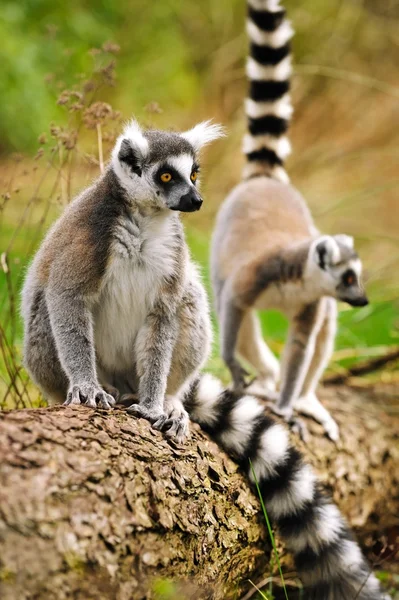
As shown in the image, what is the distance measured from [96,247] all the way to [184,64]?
441 inches

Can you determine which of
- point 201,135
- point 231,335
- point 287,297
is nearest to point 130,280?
point 201,135

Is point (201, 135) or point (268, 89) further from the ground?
point (268, 89)

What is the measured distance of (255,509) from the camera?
3.41 metres

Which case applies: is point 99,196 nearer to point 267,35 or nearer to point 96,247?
point 96,247

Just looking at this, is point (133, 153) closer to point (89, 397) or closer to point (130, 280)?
point (130, 280)

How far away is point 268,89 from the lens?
6301 mm

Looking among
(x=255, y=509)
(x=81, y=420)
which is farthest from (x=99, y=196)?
(x=255, y=509)

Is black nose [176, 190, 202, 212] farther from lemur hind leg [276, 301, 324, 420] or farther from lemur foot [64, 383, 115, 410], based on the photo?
lemur hind leg [276, 301, 324, 420]

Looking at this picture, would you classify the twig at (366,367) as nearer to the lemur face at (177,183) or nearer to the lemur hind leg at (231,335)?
the lemur hind leg at (231,335)

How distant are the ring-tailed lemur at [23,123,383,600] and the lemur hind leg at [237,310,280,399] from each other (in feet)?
6.03

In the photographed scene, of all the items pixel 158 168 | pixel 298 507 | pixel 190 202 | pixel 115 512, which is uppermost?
pixel 158 168

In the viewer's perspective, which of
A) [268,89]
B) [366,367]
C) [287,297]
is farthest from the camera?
[268,89]

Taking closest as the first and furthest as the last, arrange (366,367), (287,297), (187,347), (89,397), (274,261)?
(89,397), (187,347), (287,297), (274,261), (366,367)

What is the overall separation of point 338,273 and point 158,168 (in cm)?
215
